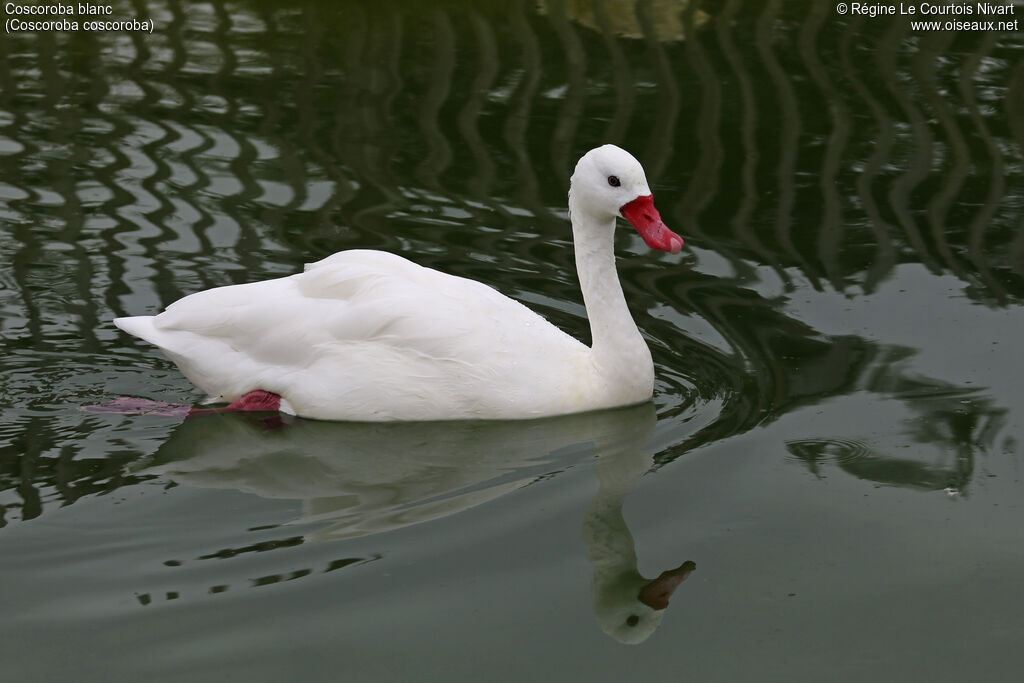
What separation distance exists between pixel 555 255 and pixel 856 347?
6.62 ft

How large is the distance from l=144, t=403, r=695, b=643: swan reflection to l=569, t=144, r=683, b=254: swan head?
877 millimetres

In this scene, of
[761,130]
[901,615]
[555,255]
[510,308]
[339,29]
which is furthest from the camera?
[339,29]

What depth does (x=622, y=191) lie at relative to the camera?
6758mm

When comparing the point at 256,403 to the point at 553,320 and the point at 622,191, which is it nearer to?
the point at 553,320

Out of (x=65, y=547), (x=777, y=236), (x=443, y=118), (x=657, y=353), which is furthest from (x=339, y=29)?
(x=65, y=547)

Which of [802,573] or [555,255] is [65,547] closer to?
[802,573]

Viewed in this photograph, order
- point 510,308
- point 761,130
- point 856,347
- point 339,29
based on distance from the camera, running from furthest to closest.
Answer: point 339,29, point 761,130, point 856,347, point 510,308

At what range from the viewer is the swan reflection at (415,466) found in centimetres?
→ 588

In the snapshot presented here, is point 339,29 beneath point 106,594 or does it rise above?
above

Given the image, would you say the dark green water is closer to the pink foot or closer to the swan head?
the pink foot

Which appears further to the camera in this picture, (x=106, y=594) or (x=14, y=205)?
(x=14, y=205)

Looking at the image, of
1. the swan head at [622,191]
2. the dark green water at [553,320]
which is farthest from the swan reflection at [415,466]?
the swan head at [622,191]

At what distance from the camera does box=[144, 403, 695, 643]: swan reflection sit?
19.3 ft

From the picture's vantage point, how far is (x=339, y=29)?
1274 centimetres
